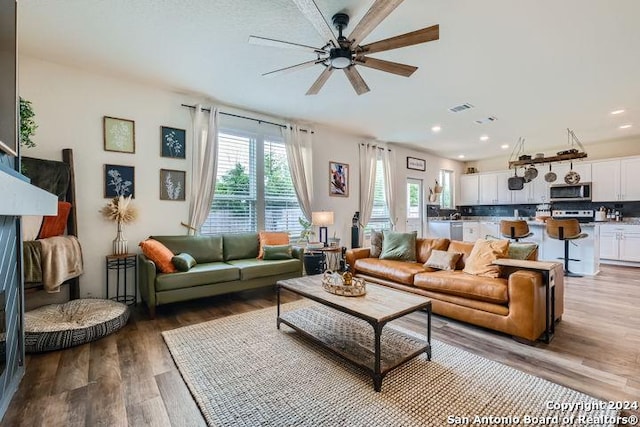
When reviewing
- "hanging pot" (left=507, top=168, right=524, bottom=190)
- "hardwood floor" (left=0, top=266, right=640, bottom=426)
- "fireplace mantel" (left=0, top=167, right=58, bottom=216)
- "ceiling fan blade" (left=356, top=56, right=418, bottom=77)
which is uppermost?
"ceiling fan blade" (left=356, top=56, right=418, bottom=77)

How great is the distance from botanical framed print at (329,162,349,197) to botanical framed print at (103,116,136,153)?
10.6ft

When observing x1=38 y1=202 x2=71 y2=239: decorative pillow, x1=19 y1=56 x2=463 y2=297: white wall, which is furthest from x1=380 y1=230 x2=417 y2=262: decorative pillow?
x1=38 y1=202 x2=71 y2=239: decorative pillow

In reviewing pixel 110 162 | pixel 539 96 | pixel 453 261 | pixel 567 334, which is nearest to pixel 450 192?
pixel 539 96

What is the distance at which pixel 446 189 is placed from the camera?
8.51 m

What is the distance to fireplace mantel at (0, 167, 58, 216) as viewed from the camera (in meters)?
1.16

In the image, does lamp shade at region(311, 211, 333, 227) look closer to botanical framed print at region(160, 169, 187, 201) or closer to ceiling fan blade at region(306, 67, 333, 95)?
botanical framed print at region(160, 169, 187, 201)

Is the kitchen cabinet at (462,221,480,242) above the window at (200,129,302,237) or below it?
below

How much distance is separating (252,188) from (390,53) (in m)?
2.79

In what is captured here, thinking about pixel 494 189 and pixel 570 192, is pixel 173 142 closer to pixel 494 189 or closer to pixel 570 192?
pixel 494 189

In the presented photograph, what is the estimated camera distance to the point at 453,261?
3.45 metres

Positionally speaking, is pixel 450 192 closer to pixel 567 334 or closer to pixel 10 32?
pixel 567 334

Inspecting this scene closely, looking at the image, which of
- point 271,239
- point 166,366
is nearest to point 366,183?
point 271,239

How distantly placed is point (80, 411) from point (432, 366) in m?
2.27

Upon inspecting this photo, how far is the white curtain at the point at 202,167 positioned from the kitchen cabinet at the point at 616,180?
26.3 ft
